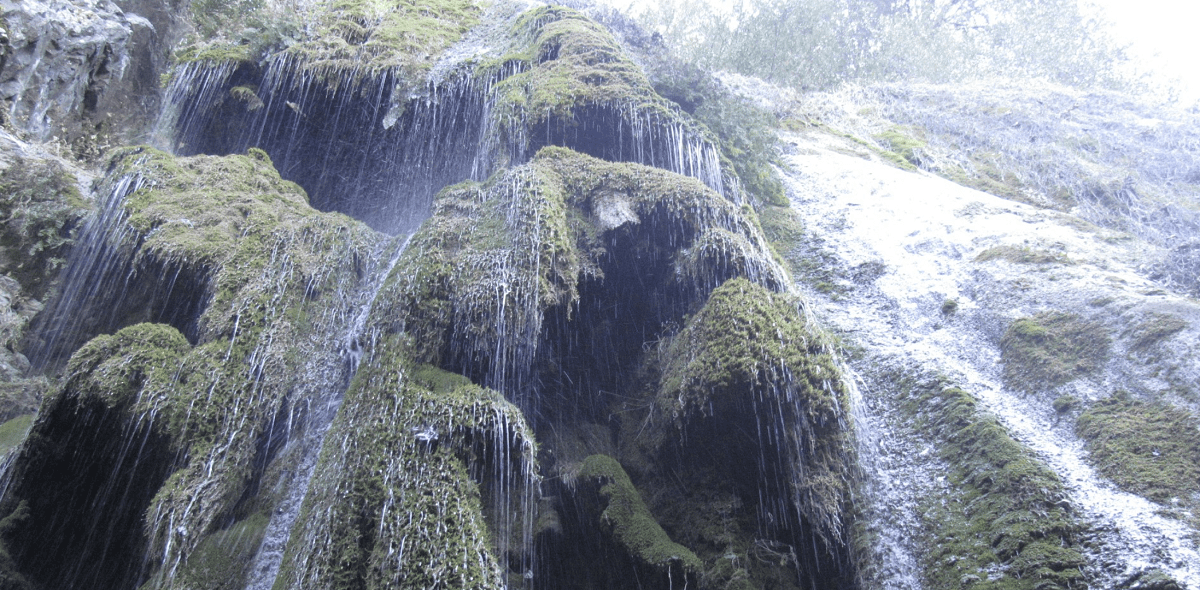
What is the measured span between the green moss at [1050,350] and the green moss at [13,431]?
12.4 m

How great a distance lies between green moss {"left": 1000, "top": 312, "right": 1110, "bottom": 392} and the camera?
332 inches

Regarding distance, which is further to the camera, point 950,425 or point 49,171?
point 49,171

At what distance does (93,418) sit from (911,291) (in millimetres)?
11025

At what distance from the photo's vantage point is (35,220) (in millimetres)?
11359

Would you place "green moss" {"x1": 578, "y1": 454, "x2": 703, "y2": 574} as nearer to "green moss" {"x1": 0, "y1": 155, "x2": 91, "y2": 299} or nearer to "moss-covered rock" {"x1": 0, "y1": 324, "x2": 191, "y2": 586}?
"moss-covered rock" {"x1": 0, "y1": 324, "x2": 191, "y2": 586}

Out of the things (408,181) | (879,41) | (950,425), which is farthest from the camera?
(879,41)

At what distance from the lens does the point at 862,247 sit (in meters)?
11.9

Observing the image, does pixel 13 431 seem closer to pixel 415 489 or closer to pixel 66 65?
pixel 415 489

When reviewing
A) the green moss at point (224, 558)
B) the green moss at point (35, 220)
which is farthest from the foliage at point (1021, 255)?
the green moss at point (35, 220)

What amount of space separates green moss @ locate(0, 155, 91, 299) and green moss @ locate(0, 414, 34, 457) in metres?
2.58

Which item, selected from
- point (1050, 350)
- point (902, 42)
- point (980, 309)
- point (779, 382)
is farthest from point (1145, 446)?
point (902, 42)

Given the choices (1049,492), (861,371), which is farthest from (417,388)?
(1049,492)

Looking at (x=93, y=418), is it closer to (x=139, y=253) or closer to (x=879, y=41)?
(x=139, y=253)

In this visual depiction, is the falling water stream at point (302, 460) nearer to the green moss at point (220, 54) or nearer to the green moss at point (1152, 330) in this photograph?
the green moss at point (220, 54)
